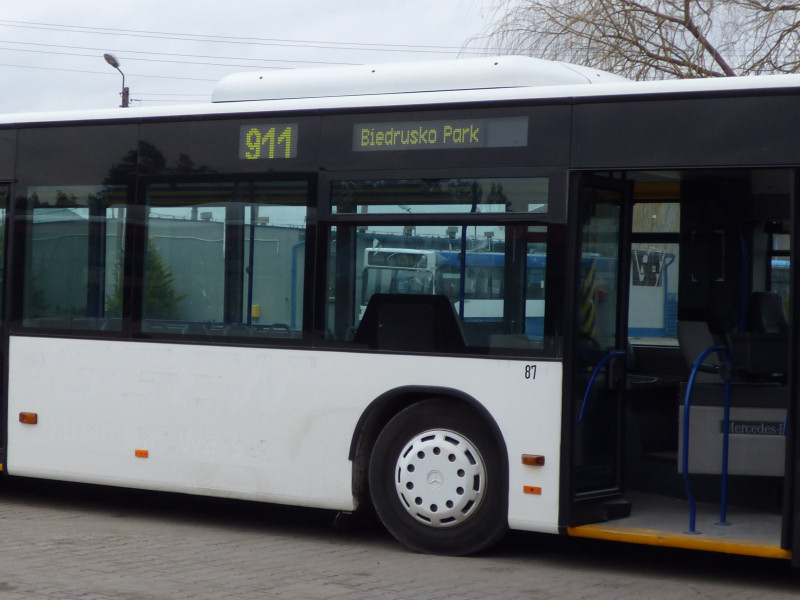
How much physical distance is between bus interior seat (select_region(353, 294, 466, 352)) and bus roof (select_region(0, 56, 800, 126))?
4.07 ft

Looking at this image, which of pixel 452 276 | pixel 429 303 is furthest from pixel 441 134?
pixel 429 303

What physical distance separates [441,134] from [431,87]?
1.33ft

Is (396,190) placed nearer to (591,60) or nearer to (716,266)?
(716,266)

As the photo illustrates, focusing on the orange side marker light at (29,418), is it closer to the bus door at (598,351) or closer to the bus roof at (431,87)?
the bus roof at (431,87)

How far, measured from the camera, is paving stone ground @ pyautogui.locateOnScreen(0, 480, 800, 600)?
693cm

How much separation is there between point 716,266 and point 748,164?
1867 millimetres

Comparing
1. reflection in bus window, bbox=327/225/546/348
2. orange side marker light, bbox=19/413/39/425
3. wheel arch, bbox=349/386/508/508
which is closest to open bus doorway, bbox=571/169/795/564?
reflection in bus window, bbox=327/225/546/348

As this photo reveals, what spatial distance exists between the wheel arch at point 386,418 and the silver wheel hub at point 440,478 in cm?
20

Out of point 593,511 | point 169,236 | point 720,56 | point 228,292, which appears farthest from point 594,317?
point 720,56

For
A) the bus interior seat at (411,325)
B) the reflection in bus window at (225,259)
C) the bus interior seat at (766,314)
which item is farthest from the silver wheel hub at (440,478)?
the bus interior seat at (766,314)

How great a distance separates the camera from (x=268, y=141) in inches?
338

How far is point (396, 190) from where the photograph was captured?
808 cm

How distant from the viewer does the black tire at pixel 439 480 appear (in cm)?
780

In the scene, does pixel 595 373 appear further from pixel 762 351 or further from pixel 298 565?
pixel 298 565
